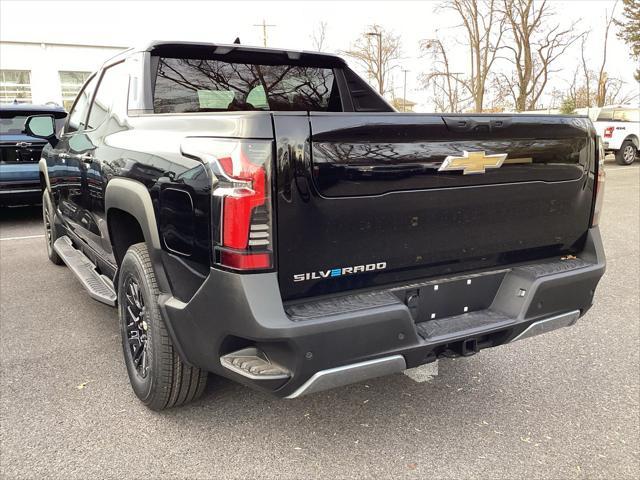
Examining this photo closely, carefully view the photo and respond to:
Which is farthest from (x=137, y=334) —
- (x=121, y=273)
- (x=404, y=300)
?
(x=404, y=300)

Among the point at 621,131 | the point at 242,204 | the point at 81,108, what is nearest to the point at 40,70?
the point at 621,131

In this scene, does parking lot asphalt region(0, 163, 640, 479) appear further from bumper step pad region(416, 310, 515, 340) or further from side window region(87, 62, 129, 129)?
side window region(87, 62, 129, 129)

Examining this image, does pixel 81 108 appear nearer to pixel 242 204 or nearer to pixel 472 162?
pixel 242 204

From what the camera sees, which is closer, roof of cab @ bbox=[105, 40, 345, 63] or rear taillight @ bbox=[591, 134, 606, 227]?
rear taillight @ bbox=[591, 134, 606, 227]

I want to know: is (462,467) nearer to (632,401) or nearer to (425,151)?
(632,401)

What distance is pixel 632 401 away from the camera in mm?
3057

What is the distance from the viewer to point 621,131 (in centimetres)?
1753

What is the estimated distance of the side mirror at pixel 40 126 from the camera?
4738 millimetres

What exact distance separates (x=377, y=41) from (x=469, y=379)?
81.8 feet

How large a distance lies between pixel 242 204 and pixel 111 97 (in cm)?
223

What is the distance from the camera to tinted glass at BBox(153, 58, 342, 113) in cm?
347

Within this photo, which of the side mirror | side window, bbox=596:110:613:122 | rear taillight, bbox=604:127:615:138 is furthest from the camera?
side window, bbox=596:110:613:122

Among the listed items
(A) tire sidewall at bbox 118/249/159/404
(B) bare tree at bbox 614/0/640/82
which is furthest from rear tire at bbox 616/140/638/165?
(A) tire sidewall at bbox 118/249/159/404

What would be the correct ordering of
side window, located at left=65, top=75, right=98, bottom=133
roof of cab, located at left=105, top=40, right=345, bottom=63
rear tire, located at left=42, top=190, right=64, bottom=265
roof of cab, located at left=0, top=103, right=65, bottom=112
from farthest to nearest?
roof of cab, located at left=0, top=103, right=65, bottom=112, rear tire, located at left=42, top=190, right=64, bottom=265, side window, located at left=65, top=75, right=98, bottom=133, roof of cab, located at left=105, top=40, right=345, bottom=63
